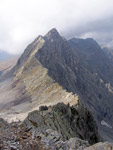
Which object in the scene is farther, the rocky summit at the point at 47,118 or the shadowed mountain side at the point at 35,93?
the shadowed mountain side at the point at 35,93

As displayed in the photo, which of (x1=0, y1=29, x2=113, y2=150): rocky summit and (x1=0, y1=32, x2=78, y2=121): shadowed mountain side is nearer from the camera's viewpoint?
(x1=0, y1=29, x2=113, y2=150): rocky summit

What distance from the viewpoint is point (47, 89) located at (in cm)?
9056

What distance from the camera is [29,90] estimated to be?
357 feet

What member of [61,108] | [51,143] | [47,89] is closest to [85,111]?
[61,108]

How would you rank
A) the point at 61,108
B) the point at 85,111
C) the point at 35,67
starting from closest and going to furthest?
the point at 61,108 → the point at 85,111 → the point at 35,67

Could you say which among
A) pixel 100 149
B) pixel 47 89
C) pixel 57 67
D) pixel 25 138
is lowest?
pixel 100 149

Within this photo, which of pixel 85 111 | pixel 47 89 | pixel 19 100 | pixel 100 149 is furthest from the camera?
pixel 19 100

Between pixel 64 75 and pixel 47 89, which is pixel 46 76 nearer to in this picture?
pixel 47 89

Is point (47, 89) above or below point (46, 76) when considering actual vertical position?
below

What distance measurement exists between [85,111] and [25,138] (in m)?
46.5

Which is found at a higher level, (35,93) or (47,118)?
(35,93)

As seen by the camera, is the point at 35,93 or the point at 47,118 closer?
the point at 47,118

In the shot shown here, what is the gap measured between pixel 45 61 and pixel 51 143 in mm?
157003

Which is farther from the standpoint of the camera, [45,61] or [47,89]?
[45,61]
